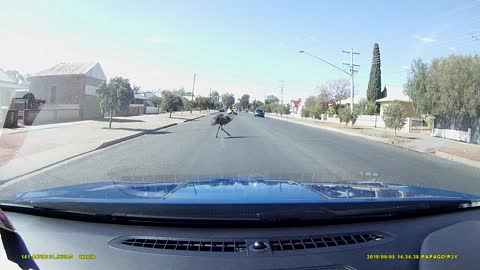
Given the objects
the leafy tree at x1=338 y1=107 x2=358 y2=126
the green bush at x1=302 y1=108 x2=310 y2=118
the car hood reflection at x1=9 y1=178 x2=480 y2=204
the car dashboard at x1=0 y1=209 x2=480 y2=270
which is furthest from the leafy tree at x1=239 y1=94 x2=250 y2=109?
the car dashboard at x1=0 y1=209 x2=480 y2=270

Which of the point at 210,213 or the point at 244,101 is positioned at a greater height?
the point at 244,101

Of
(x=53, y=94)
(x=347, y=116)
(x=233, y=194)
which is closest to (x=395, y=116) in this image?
(x=347, y=116)

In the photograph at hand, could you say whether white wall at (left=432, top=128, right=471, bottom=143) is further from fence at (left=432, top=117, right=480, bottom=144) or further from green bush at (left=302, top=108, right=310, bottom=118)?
green bush at (left=302, top=108, right=310, bottom=118)

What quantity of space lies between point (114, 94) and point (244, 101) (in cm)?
16606

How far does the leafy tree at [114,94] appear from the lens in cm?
2702

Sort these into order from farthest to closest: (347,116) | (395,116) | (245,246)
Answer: (347,116), (395,116), (245,246)

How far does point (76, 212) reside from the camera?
10.1 ft

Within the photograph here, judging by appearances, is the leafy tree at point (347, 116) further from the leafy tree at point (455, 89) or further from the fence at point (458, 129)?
the leafy tree at point (455, 89)

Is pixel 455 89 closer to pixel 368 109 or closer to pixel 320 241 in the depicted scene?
pixel 320 241

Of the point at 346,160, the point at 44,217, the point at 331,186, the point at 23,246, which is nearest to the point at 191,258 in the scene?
the point at 23,246

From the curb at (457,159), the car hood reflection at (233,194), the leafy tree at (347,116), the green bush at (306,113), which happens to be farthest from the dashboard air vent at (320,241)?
the green bush at (306,113)

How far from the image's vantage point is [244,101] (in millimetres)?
192375

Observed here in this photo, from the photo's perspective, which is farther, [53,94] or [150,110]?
[150,110]

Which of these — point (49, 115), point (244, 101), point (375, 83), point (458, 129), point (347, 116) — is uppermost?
point (375, 83)
